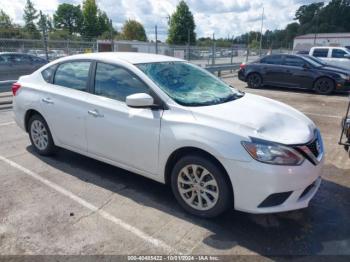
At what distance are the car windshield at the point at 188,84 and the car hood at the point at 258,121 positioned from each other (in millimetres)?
195

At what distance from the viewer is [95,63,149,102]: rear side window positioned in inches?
148

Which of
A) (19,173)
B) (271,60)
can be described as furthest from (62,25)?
(19,173)

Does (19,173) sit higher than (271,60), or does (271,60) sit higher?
(271,60)

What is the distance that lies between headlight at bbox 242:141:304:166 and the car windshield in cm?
84

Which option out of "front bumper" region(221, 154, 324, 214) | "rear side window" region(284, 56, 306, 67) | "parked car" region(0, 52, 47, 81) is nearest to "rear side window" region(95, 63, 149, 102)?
"front bumper" region(221, 154, 324, 214)

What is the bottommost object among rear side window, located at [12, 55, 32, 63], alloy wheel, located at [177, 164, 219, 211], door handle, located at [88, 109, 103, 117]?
alloy wheel, located at [177, 164, 219, 211]

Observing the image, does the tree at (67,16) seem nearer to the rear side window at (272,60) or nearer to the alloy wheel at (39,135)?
the rear side window at (272,60)

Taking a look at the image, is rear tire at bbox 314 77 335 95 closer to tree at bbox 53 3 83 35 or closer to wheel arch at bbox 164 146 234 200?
wheel arch at bbox 164 146 234 200

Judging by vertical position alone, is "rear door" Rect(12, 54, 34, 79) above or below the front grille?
above

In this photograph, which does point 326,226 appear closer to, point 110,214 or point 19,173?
point 110,214

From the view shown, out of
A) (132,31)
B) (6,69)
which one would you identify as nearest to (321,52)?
(6,69)

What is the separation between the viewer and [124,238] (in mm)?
3072

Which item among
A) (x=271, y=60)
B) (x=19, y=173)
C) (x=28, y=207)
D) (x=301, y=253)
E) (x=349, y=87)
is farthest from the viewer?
(x=271, y=60)

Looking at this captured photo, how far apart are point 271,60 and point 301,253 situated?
11.5m
